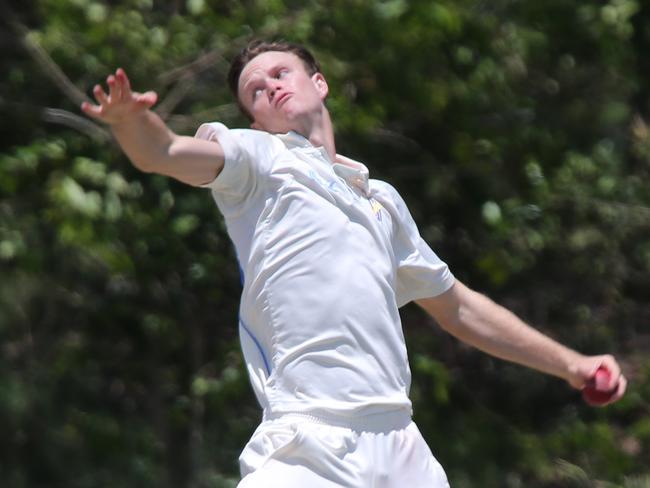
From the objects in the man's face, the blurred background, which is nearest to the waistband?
the man's face

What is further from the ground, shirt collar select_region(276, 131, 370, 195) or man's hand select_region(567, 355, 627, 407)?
shirt collar select_region(276, 131, 370, 195)

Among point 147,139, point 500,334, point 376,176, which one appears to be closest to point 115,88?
point 147,139

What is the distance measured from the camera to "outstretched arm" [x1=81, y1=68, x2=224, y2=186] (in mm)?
2617

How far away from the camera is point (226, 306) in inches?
251

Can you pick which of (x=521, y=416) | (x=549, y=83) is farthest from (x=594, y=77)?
(x=521, y=416)

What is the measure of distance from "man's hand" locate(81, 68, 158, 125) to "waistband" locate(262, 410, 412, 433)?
2.27ft

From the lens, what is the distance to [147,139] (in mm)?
2680

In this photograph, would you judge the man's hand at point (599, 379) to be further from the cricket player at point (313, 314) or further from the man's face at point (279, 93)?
Result: the man's face at point (279, 93)

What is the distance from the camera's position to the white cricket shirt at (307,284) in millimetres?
2961

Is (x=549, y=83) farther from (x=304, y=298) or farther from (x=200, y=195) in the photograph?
(x=304, y=298)

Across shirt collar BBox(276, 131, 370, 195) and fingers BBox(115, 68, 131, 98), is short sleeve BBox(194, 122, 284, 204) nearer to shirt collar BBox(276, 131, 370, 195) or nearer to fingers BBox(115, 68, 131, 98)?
shirt collar BBox(276, 131, 370, 195)

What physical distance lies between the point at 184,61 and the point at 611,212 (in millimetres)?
1841

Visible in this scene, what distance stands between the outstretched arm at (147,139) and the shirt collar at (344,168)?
→ 0.33 metres

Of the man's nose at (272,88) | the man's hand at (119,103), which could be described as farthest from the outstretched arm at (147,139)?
the man's nose at (272,88)
